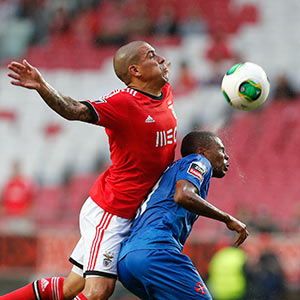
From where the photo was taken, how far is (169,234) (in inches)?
185

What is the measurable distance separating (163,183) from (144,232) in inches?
17.0

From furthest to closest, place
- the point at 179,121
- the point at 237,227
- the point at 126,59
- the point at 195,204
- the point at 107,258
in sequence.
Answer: the point at 179,121 < the point at 126,59 < the point at 107,258 < the point at 237,227 < the point at 195,204

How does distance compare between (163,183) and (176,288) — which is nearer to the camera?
(176,288)

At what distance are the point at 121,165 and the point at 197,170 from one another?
2.32 feet

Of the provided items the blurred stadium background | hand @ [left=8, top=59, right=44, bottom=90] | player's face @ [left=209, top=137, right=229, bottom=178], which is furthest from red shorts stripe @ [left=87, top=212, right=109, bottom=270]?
the blurred stadium background

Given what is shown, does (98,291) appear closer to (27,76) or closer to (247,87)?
(27,76)

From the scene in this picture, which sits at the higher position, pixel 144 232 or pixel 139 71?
pixel 139 71

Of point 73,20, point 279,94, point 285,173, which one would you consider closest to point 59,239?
point 285,173

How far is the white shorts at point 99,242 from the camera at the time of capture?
4.95 meters

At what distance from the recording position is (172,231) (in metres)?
4.75

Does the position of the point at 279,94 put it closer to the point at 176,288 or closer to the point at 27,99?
the point at 27,99

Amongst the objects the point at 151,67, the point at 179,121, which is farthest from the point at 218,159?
the point at 179,121

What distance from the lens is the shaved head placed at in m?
5.15

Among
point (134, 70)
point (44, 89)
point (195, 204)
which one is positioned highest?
point (134, 70)
